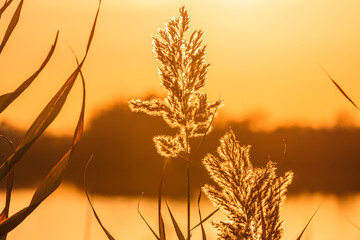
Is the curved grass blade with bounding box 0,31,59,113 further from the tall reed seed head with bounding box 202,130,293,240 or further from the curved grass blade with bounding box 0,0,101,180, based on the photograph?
the tall reed seed head with bounding box 202,130,293,240

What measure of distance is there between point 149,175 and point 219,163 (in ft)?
107

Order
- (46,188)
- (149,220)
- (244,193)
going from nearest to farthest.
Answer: (46,188)
(244,193)
(149,220)

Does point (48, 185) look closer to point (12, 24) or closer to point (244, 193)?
point (12, 24)

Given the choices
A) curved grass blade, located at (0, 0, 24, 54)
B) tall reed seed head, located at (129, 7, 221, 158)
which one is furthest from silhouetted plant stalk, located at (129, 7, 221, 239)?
curved grass blade, located at (0, 0, 24, 54)

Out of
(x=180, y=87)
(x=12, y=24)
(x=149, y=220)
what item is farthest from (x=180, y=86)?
(x=149, y=220)

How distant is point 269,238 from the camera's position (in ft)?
5.21

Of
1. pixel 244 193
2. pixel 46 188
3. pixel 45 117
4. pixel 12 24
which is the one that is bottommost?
pixel 244 193

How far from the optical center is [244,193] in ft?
5.69

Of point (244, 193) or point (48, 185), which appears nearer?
point (48, 185)

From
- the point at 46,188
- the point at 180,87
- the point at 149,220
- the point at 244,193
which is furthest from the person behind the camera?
the point at 149,220

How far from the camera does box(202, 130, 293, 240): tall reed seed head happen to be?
5.40ft

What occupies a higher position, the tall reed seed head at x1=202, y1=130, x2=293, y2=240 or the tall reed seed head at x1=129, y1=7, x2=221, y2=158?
the tall reed seed head at x1=129, y1=7, x2=221, y2=158

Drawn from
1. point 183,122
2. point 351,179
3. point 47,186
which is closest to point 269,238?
point 183,122

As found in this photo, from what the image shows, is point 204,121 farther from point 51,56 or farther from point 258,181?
point 51,56
